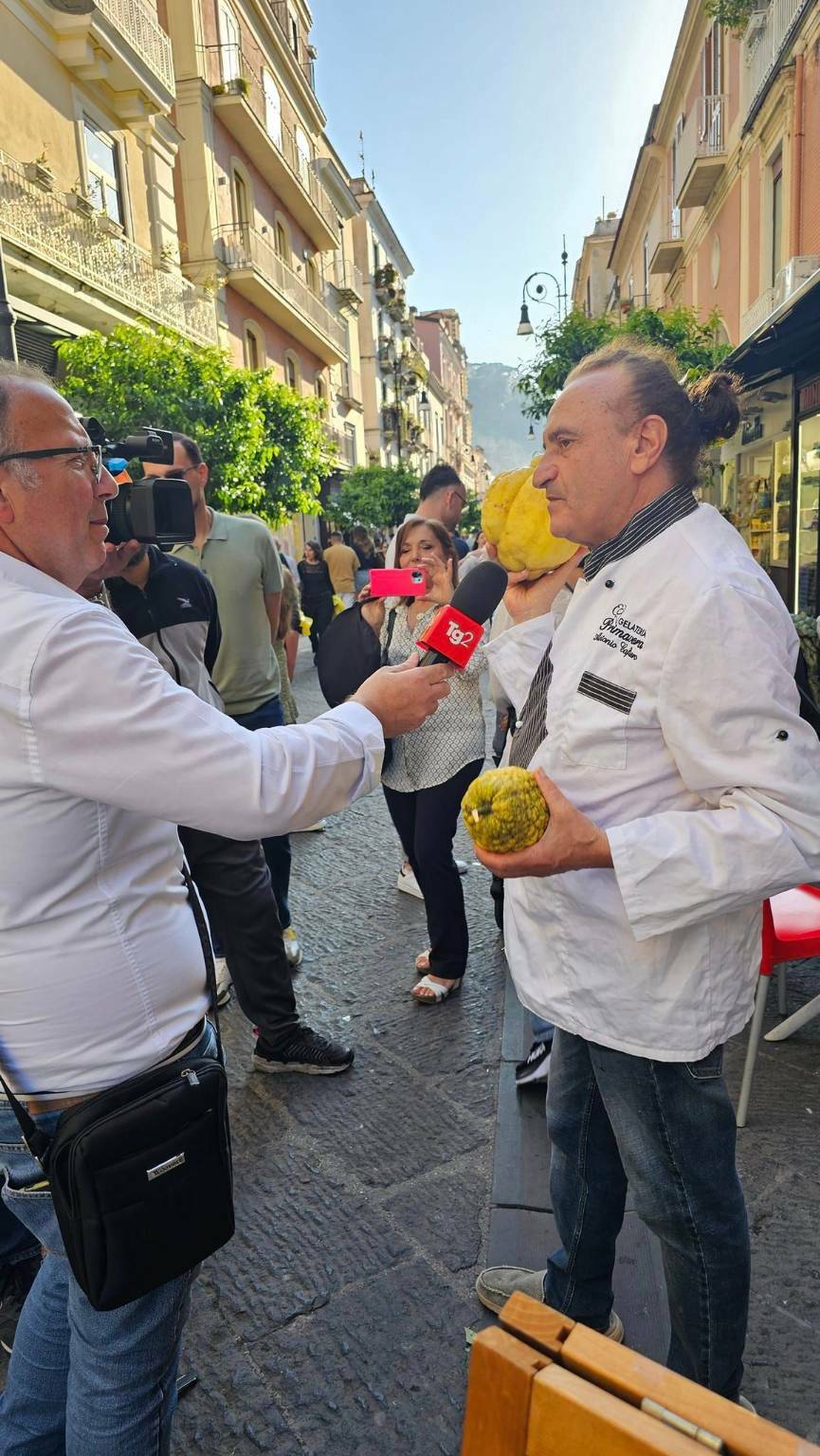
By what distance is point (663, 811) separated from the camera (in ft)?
4.81

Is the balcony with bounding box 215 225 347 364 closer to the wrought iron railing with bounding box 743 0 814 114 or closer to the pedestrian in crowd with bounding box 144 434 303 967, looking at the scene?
the wrought iron railing with bounding box 743 0 814 114

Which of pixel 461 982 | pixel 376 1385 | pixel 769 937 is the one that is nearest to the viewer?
pixel 376 1385

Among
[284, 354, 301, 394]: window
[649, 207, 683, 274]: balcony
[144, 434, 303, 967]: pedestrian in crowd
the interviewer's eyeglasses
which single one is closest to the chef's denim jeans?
the interviewer's eyeglasses

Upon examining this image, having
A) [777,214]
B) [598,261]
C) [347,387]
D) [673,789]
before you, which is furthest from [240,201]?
[598,261]

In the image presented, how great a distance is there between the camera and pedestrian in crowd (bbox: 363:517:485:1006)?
3664 mm

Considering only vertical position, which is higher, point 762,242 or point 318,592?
point 762,242

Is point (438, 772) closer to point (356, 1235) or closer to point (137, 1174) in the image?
point (356, 1235)

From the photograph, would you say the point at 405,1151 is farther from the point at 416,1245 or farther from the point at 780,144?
the point at 780,144

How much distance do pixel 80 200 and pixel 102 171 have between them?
5.50 feet

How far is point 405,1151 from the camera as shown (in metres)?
2.79

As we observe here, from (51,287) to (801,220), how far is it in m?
10.6

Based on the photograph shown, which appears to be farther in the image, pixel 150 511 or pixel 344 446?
pixel 344 446

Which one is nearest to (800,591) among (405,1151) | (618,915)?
(405,1151)

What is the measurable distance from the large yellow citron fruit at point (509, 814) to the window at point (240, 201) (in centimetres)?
2254
